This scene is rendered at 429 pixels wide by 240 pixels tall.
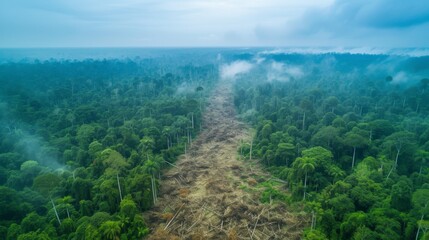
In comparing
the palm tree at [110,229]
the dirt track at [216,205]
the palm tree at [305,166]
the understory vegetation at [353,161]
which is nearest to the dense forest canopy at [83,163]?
the palm tree at [110,229]

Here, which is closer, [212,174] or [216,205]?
[216,205]

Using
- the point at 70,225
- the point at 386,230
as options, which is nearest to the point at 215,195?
the point at 70,225

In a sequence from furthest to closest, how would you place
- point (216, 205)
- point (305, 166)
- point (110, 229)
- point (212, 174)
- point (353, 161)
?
1. point (212, 174)
2. point (353, 161)
3. point (216, 205)
4. point (305, 166)
5. point (110, 229)

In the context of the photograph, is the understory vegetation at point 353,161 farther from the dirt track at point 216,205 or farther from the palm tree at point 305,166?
the dirt track at point 216,205

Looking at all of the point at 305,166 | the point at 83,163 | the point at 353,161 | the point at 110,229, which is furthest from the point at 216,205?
the point at 353,161

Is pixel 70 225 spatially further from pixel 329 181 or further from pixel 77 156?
pixel 329 181

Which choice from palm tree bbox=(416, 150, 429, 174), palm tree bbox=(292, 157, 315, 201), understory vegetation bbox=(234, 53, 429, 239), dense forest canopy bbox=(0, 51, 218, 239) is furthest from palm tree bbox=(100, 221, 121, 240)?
palm tree bbox=(416, 150, 429, 174)

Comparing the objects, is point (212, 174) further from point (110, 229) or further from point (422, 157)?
point (422, 157)

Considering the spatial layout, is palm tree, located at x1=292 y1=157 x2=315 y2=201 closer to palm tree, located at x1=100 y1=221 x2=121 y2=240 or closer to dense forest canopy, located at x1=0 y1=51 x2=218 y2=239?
dense forest canopy, located at x1=0 y1=51 x2=218 y2=239
